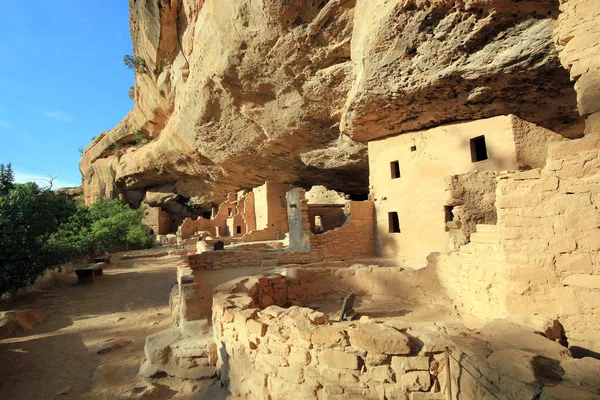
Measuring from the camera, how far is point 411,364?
1.93 m

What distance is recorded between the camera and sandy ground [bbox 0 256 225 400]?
3.40m

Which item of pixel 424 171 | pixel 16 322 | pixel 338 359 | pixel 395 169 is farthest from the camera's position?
pixel 395 169

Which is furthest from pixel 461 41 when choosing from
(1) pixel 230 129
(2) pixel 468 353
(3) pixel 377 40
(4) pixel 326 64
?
(1) pixel 230 129

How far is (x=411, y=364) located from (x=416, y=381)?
0.34 feet

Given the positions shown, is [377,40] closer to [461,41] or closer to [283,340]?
[461,41]

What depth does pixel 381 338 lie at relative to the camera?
2.00 metres

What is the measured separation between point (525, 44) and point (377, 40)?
2354mm

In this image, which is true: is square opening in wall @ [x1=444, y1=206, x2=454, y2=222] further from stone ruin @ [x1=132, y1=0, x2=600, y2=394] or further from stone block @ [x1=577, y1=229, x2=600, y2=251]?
stone block @ [x1=577, y1=229, x2=600, y2=251]

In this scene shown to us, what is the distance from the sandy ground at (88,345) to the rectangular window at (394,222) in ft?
18.7

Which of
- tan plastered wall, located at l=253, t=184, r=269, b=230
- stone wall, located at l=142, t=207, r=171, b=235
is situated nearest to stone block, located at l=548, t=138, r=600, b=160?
tan plastered wall, located at l=253, t=184, r=269, b=230

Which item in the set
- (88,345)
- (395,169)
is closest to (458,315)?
(395,169)

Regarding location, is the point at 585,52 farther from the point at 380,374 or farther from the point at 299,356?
the point at 299,356

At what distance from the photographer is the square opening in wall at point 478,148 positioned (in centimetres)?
677

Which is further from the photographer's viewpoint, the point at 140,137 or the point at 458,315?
the point at 140,137
